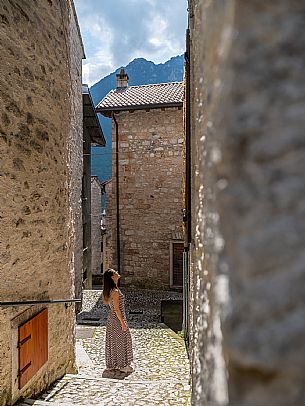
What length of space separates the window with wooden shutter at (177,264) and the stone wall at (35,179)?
606 cm

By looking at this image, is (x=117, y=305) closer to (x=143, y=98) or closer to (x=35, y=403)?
(x=35, y=403)

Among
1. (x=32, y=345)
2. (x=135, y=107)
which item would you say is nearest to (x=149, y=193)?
(x=135, y=107)

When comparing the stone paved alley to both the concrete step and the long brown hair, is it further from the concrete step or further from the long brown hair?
the long brown hair

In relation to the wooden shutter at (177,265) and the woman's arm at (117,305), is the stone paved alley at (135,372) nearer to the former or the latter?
the woman's arm at (117,305)

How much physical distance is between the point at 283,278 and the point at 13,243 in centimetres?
285

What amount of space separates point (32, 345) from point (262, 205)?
3.25 m

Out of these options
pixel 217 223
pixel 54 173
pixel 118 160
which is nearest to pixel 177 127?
pixel 118 160

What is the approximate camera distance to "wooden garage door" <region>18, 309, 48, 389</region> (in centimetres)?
309

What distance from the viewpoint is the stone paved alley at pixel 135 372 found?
3.36 metres

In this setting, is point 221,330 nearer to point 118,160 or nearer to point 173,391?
point 173,391

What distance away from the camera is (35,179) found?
11.2 feet

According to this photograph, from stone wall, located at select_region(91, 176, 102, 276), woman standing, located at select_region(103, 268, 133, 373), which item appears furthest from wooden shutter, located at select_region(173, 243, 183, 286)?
stone wall, located at select_region(91, 176, 102, 276)

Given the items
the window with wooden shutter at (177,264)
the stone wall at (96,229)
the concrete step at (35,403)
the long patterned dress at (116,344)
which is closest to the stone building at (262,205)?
the concrete step at (35,403)

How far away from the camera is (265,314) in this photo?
1.56ft
